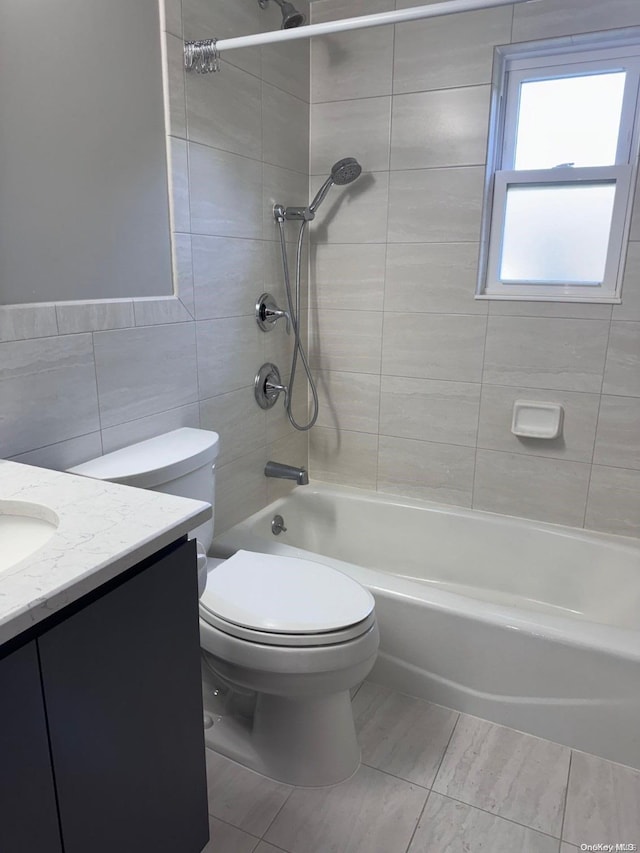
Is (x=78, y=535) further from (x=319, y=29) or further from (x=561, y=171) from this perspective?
(x=561, y=171)

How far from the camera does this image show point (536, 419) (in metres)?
2.14

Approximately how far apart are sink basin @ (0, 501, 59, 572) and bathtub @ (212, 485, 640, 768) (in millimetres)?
995

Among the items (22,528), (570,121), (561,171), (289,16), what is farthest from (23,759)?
(570,121)

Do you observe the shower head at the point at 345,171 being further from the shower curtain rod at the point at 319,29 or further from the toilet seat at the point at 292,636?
the toilet seat at the point at 292,636

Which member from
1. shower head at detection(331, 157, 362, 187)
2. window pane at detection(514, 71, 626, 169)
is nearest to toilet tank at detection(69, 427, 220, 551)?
shower head at detection(331, 157, 362, 187)

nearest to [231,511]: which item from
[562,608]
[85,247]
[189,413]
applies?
[189,413]

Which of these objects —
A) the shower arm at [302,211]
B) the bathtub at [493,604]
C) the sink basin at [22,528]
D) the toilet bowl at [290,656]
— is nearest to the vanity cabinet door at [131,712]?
the sink basin at [22,528]

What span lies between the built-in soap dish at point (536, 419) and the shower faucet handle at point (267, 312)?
0.92 meters

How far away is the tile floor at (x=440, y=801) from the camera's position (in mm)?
1364

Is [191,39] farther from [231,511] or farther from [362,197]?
[231,511]

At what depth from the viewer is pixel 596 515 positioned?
213cm

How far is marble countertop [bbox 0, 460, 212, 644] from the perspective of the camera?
70 cm

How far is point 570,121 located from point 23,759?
2278mm

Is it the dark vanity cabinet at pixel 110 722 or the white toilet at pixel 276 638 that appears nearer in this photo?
the dark vanity cabinet at pixel 110 722
